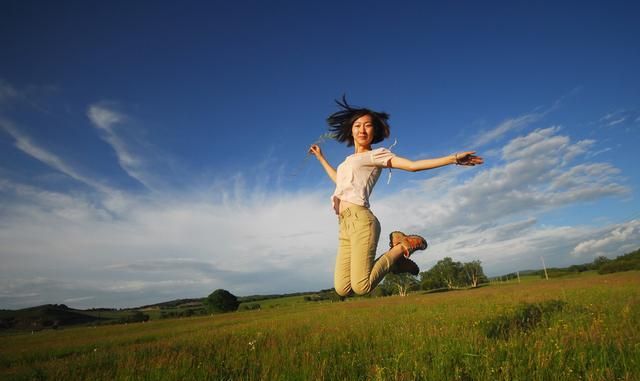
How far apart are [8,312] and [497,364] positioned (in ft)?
357

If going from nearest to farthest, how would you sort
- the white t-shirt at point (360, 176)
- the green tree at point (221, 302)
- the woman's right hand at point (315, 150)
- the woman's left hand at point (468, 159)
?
the woman's left hand at point (468, 159) → the white t-shirt at point (360, 176) → the woman's right hand at point (315, 150) → the green tree at point (221, 302)

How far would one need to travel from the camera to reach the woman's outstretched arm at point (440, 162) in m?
3.57

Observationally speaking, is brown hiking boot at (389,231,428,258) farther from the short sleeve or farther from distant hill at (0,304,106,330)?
distant hill at (0,304,106,330)

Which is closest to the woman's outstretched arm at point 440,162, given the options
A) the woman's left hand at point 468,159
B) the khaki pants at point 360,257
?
the woman's left hand at point 468,159

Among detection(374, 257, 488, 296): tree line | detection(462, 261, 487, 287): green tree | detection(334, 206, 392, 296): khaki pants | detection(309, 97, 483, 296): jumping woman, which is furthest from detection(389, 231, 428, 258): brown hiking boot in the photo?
detection(462, 261, 487, 287): green tree

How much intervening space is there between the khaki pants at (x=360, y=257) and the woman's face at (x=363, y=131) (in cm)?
103

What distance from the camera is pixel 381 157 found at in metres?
4.51

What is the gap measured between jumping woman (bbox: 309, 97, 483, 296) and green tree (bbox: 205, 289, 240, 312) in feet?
301

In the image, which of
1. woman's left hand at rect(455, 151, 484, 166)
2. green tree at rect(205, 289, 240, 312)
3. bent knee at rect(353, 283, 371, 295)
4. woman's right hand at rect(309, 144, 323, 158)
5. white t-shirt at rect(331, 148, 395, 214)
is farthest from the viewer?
green tree at rect(205, 289, 240, 312)

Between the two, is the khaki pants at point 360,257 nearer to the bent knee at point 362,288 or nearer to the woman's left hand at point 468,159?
the bent knee at point 362,288

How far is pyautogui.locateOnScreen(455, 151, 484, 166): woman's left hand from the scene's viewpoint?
354 cm

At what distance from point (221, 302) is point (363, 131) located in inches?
3672

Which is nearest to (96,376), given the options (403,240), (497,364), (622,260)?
(403,240)

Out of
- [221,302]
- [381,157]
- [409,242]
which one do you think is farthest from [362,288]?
[221,302]
